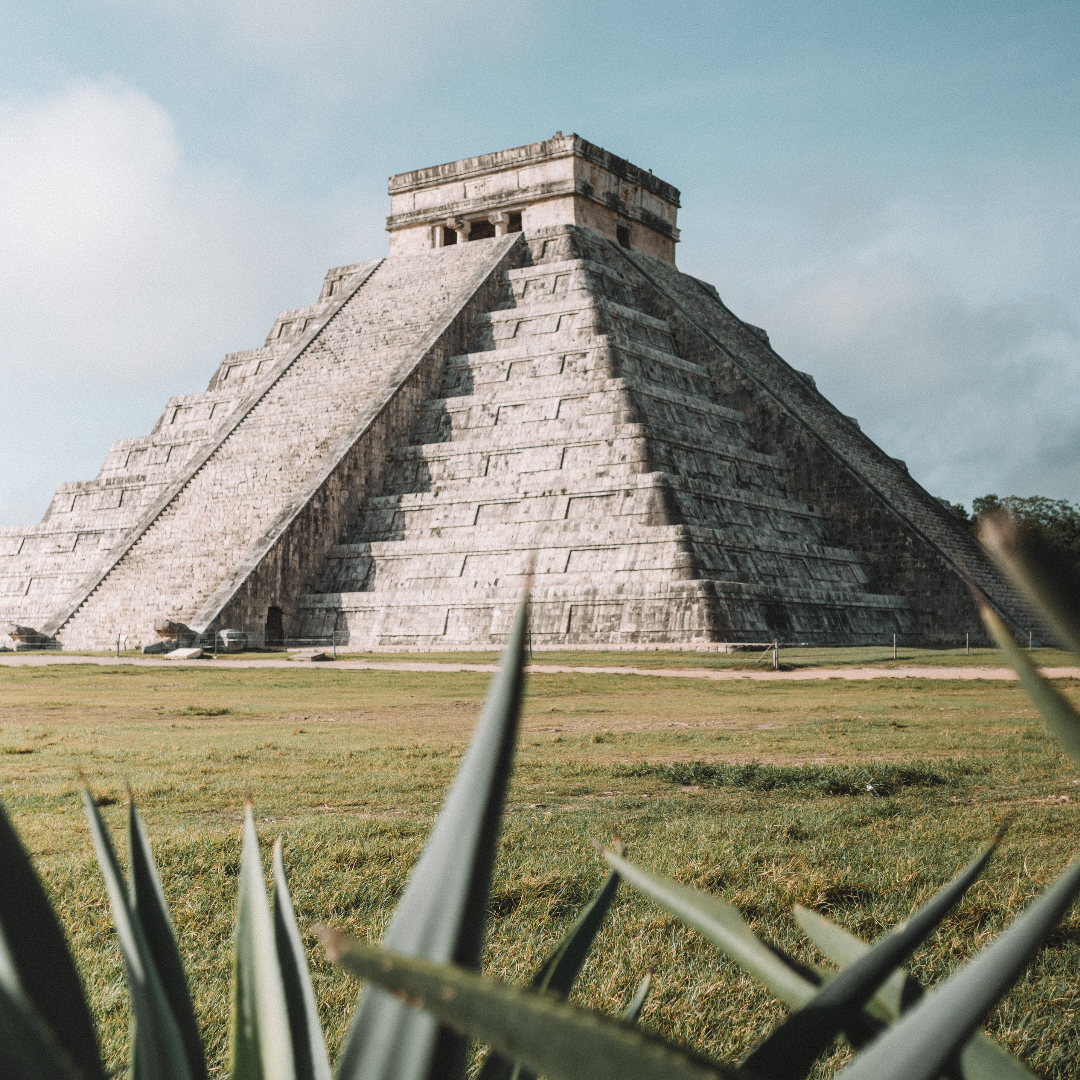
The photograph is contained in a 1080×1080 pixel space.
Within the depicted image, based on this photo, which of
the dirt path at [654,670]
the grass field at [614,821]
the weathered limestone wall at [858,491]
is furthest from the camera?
the weathered limestone wall at [858,491]

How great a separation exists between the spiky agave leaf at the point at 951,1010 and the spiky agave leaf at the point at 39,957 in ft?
1.82

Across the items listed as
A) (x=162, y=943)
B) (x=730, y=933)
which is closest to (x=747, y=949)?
(x=730, y=933)

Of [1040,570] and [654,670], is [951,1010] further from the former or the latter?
[654,670]

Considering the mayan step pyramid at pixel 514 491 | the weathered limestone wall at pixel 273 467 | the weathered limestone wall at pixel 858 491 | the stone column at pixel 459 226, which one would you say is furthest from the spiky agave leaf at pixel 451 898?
the stone column at pixel 459 226

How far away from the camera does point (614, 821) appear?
498cm

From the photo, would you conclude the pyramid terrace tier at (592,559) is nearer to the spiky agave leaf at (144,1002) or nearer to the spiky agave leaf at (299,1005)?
the spiky agave leaf at (299,1005)

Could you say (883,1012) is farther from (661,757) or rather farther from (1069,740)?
(661,757)

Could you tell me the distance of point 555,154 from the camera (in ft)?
97.7

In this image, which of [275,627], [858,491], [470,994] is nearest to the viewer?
[470,994]

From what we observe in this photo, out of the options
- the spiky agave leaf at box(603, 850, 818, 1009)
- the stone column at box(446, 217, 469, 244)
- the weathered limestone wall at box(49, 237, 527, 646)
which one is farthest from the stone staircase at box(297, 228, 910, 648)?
the spiky agave leaf at box(603, 850, 818, 1009)

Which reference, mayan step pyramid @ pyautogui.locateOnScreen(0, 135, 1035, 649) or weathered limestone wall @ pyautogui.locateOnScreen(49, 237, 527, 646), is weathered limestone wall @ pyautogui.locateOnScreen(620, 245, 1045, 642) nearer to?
mayan step pyramid @ pyautogui.locateOnScreen(0, 135, 1035, 649)

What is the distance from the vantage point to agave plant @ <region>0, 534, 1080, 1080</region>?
0.66 meters

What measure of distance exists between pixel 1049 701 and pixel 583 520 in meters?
20.0

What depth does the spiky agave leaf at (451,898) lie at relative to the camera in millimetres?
768
